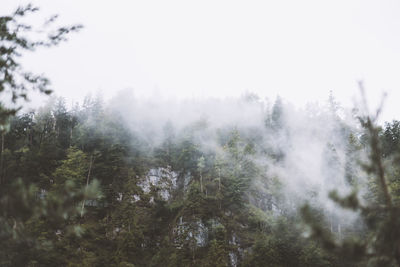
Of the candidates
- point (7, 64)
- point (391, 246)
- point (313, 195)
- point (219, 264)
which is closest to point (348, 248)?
point (391, 246)

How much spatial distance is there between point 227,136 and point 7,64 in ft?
121

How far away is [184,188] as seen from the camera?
104ft

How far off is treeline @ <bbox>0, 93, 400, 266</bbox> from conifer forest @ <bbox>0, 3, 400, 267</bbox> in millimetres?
130

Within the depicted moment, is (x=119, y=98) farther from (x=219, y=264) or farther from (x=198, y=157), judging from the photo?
(x=219, y=264)

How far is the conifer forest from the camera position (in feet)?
17.0

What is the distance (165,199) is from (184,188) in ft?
9.89

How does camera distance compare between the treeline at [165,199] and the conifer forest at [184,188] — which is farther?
the treeline at [165,199]

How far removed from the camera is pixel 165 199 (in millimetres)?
30109

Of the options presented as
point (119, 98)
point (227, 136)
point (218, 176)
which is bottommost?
point (218, 176)

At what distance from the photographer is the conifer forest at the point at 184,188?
5.17 metres

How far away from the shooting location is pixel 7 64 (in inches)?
242

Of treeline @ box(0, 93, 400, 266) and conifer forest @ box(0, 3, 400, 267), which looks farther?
treeline @ box(0, 93, 400, 266)

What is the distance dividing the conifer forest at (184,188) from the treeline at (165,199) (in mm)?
130

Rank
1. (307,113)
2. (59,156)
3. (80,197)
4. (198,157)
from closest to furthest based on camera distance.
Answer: (80,197)
(59,156)
(198,157)
(307,113)
